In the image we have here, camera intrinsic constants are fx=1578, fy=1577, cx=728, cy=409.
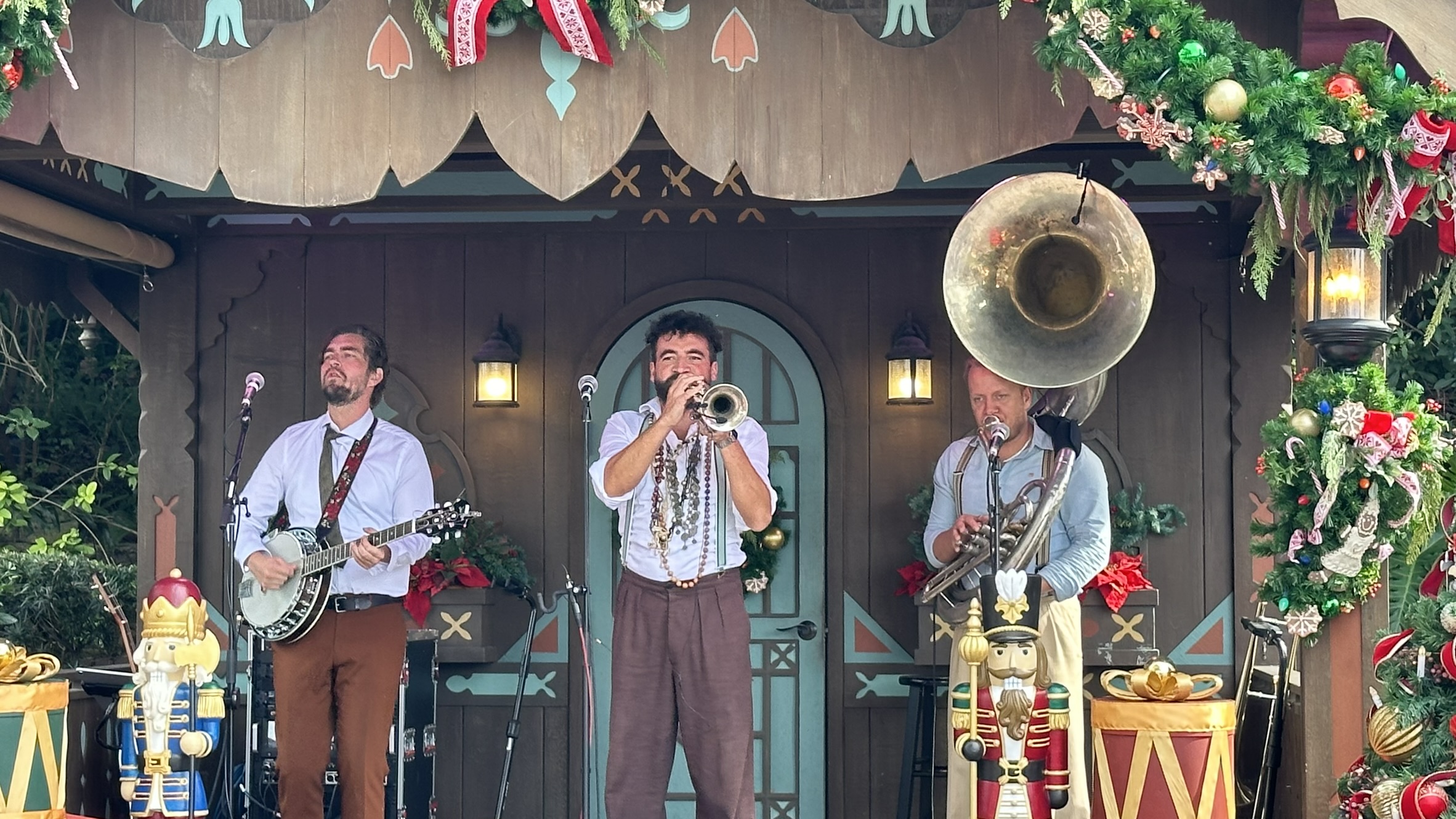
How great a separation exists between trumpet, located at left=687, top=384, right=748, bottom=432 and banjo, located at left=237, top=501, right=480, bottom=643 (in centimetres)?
97

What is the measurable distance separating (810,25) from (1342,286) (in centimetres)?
172

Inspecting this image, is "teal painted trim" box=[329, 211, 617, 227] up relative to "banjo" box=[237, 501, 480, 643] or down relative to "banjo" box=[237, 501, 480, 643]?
up

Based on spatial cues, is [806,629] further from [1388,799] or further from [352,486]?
[1388,799]

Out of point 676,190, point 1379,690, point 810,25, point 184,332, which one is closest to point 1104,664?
point 1379,690

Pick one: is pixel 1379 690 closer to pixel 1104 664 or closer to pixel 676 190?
pixel 1104 664

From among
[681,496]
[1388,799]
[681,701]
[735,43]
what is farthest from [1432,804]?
[735,43]

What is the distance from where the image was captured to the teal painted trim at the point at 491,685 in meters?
6.82

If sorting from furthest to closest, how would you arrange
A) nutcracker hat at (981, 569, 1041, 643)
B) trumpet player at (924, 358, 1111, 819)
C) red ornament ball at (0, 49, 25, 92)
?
trumpet player at (924, 358, 1111, 819) < red ornament ball at (0, 49, 25, 92) < nutcracker hat at (981, 569, 1041, 643)

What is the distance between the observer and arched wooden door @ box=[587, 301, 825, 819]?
6.77 meters

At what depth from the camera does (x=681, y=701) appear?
5148mm

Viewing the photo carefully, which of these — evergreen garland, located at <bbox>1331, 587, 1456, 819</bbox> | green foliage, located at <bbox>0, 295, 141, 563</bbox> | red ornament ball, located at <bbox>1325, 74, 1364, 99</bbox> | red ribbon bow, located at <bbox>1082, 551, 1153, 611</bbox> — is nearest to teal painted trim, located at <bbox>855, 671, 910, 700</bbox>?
red ribbon bow, located at <bbox>1082, 551, 1153, 611</bbox>

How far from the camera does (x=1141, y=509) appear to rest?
6676 mm

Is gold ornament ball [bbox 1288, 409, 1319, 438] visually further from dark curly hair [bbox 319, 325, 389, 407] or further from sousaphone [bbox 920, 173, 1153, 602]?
dark curly hair [bbox 319, 325, 389, 407]

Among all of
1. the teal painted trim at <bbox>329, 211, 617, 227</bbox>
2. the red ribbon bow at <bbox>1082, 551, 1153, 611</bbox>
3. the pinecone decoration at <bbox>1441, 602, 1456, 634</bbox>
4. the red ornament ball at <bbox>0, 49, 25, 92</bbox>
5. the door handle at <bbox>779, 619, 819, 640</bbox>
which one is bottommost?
the door handle at <bbox>779, 619, 819, 640</bbox>
